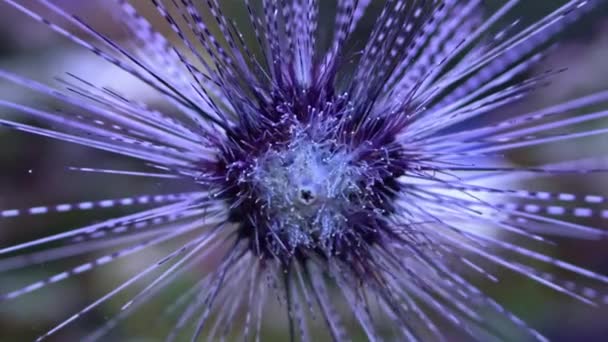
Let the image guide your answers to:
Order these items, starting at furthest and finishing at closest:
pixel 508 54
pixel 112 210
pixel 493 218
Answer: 1. pixel 112 210
2. pixel 508 54
3. pixel 493 218

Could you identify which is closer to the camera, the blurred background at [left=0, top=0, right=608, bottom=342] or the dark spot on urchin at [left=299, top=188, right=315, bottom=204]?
the dark spot on urchin at [left=299, top=188, right=315, bottom=204]

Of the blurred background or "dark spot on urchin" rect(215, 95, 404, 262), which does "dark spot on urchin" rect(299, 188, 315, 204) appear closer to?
"dark spot on urchin" rect(215, 95, 404, 262)

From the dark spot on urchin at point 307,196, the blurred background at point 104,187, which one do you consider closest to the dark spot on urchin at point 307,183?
the dark spot on urchin at point 307,196

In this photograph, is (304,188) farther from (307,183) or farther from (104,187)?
(104,187)

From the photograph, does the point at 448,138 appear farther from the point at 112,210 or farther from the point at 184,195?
the point at 112,210

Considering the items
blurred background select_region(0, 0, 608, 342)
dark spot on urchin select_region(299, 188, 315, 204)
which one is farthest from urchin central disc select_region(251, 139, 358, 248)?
blurred background select_region(0, 0, 608, 342)

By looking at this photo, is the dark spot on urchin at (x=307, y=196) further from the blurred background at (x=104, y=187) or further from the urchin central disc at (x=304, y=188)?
the blurred background at (x=104, y=187)

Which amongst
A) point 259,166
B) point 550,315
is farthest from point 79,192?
point 550,315
